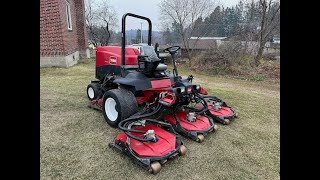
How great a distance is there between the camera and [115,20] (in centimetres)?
2505

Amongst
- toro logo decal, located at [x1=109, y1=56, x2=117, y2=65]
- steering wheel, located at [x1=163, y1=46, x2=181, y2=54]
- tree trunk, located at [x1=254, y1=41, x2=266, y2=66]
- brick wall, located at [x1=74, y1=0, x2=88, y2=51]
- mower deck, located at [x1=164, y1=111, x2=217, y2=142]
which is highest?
brick wall, located at [x1=74, y1=0, x2=88, y2=51]

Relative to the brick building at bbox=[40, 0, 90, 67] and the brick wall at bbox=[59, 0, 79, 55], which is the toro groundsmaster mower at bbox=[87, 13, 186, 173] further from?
the brick wall at bbox=[59, 0, 79, 55]

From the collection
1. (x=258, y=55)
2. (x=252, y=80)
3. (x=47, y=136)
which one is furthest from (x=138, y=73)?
(x=258, y=55)

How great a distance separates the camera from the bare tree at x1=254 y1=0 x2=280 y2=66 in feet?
41.2

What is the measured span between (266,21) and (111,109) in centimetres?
1198

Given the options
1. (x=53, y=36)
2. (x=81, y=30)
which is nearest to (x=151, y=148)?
(x=53, y=36)

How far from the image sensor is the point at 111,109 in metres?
3.85

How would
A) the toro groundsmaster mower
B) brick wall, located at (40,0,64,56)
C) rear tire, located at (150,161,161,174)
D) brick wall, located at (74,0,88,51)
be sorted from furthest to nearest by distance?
brick wall, located at (74,0,88,51)
brick wall, located at (40,0,64,56)
the toro groundsmaster mower
rear tire, located at (150,161,161,174)

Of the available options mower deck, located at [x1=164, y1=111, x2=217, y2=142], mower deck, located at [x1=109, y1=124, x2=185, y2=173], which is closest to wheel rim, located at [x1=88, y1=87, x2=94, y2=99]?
mower deck, located at [x1=164, y1=111, x2=217, y2=142]

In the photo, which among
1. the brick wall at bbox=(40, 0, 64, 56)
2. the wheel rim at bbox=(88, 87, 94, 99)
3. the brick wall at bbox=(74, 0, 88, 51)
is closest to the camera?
the wheel rim at bbox=(88, 87, 94, 99)

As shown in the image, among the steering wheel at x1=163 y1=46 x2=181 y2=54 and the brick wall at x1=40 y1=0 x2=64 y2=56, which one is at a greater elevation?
the brick wall at x1=40 y1=0 x2=64 y2=56

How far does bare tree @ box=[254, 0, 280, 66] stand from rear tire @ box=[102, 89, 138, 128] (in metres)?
10.4

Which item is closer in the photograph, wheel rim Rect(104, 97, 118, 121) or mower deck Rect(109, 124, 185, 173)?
mower deck Rect(109, 124, 185, 173)

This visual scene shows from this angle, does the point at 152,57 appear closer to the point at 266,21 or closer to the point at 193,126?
the point at 193,126
